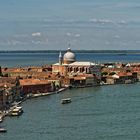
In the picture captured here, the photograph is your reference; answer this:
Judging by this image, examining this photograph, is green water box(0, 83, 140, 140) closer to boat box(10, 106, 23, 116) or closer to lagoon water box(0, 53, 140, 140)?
lagoon water box(0, 53, 140, 140)

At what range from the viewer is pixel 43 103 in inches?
883

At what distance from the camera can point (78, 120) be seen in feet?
57.0

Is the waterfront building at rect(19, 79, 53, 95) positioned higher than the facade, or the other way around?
the facade

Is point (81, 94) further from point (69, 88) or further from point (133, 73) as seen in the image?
point (133, 73)

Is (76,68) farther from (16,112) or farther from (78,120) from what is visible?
(78,120)

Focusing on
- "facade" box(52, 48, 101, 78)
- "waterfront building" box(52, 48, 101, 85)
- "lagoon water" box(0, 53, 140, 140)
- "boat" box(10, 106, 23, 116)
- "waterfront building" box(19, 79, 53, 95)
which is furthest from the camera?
"facade" box(52, 48, 101, 78)

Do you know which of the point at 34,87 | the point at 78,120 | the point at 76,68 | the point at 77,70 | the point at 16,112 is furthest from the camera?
the point at 76,68

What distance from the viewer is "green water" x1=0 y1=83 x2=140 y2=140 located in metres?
14.9

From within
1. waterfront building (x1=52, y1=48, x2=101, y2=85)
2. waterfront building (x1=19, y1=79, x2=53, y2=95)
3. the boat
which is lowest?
the boat

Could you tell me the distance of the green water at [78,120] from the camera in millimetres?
14875

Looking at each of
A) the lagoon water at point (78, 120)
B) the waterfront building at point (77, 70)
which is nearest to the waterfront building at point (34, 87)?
the lagoon water at point (78, 120)

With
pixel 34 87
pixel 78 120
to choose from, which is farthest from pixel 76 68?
pixel 78 120

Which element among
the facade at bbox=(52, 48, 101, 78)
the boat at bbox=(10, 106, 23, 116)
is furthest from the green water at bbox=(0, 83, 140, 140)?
the facade at bbox=(52, 48, 101, 78)

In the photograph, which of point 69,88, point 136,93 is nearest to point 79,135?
point 136,93
